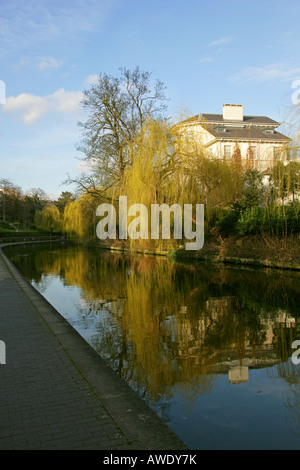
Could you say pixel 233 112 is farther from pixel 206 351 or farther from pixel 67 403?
pixel 67 403

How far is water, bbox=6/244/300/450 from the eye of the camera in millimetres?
3633

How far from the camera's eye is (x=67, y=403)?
370cm

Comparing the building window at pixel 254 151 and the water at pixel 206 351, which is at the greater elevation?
the building window at pixel 254 151

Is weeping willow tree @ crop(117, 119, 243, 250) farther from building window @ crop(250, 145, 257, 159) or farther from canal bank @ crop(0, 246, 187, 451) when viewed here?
A: building window @ crop(250, 145, 257, 159)

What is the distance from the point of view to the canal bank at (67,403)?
3.03 m

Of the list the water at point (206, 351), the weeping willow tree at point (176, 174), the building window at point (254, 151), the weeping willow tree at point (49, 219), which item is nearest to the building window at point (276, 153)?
the water at point (206, 351)

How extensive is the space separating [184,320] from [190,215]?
47.9ft

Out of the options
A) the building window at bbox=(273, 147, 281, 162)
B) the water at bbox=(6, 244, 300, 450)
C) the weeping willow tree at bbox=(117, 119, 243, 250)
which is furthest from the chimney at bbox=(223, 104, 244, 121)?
the water at bbox=(6, 244, 300, 450)

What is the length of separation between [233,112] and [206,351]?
4586 cm

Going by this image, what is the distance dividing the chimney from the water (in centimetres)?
3870

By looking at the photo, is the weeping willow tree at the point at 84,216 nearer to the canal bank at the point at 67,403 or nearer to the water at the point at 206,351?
the water at the point at 206,351

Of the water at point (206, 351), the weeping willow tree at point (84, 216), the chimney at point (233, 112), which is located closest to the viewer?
the water at point (206, 351)

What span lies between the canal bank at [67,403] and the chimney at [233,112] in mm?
45255

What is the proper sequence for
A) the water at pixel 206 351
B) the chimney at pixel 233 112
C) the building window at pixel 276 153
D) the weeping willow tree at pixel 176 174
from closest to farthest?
the water at pixel 206 351 → the building window at pixel 276 153 → the weeping willow tree at pixel 176 174 → the chimney at pixel 233 112
